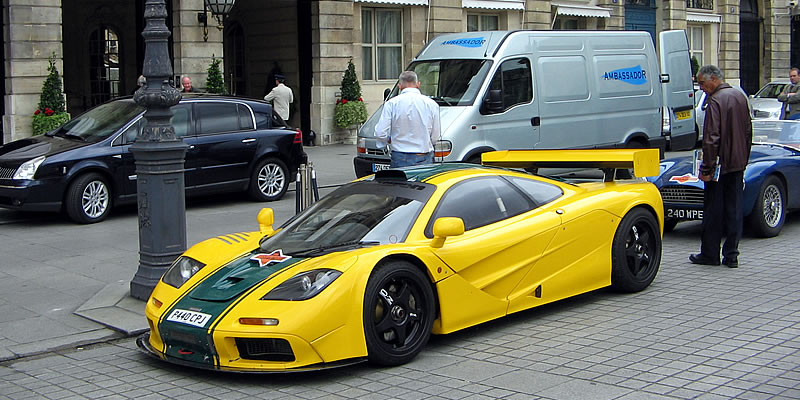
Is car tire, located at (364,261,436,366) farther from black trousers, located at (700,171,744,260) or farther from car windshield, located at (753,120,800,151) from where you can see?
car windshield, located at (753,120,800,151)

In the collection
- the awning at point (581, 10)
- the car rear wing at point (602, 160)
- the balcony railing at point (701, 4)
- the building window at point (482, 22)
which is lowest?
the car rear wing at point (602, 160)

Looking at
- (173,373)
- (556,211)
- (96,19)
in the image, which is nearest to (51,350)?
(173,373)

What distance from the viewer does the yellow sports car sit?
19.1 ft

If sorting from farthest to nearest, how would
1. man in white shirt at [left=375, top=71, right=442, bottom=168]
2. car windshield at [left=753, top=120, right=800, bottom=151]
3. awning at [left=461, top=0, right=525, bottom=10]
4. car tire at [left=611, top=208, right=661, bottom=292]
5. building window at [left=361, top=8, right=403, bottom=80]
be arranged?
1. awning at [left=461, top=0, right=525, bottom=10]
2. building window at [left=361, top=8, right=403, bottom=80]
3. car windshield at [left=753, top=120, right=800, bottom=151]
4. man in white shirt at [left=375, top=71, right=442, bottom=168]
5. car tire at [left=611, top=208, right=661, bottom=292]

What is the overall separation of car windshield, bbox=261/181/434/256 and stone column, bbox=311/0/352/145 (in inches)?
660

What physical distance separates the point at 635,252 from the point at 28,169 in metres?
7.97

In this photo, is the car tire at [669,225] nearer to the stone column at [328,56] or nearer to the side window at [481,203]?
the side window at [481,203]

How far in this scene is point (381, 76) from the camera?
1011 inches

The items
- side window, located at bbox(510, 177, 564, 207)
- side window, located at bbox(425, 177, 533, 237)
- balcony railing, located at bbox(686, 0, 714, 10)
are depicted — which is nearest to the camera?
side window, located at bbox(425, 177, 533, 237)

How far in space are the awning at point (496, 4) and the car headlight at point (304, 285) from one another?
21540 millimetres

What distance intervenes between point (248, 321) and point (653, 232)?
3.95m

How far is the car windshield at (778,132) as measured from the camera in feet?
42.3

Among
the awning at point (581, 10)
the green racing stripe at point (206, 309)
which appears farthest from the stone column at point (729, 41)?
the green racing stripe at point (206, 309)

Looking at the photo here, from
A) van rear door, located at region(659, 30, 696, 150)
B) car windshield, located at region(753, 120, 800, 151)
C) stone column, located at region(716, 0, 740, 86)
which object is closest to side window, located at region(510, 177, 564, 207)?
car windshield, located at region(753, 120, 800, 151)
